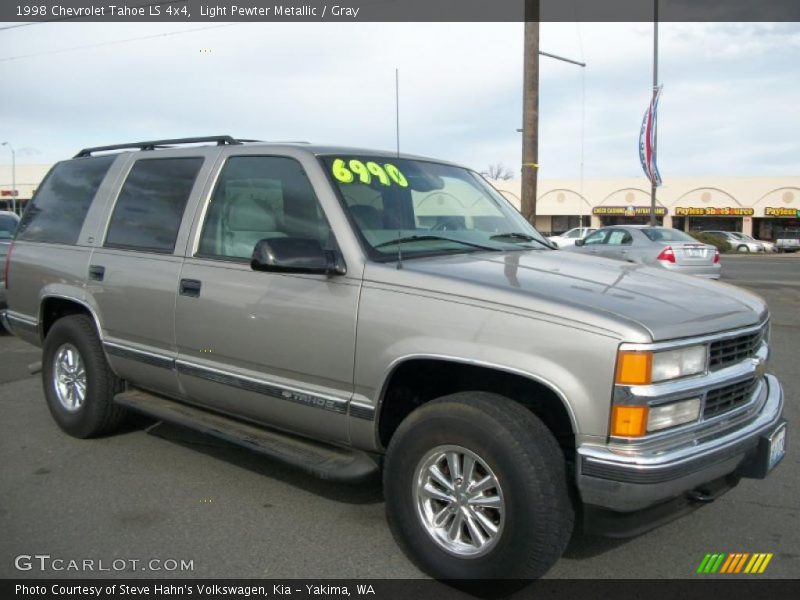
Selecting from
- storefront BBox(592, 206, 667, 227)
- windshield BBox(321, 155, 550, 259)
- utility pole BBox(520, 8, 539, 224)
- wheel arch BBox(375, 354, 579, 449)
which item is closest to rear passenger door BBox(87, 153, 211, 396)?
windshield BBox(321, 155, 550, 259)

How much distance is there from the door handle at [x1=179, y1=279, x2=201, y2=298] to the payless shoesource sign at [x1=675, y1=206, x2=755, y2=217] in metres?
52.8

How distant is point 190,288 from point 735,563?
3167mm

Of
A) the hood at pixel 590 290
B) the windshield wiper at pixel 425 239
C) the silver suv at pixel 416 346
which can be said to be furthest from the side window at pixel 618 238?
the windshield wiper at pixel 425 239

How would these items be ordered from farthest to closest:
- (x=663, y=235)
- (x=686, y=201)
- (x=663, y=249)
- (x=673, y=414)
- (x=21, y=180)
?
(x=21, y=180), (x=686, y=201), (x=663, y=235), (x=663, y=249), (x=673, y=414)

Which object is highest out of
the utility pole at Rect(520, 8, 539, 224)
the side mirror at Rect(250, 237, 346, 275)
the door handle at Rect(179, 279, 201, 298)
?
the utility pole at Rect(520, 8, 539, 224)

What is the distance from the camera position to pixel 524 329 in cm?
290

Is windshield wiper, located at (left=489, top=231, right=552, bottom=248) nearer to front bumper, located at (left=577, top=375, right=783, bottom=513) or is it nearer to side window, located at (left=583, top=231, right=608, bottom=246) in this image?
front bumper, located at (left=577, top=375, right=783, bottom=513)

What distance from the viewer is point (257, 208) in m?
4.09

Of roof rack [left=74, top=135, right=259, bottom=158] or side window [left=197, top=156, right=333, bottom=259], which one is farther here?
roof rack [left=74, top=135, right=259, bottom=158]

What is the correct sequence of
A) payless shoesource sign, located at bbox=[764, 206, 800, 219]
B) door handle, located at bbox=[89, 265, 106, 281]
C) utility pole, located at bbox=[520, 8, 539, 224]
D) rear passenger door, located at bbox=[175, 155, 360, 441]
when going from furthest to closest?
payless shoesource sign, located at bbox=[764, 206, 800, 219] → utility pole, located at bbox=[520, 8, 539, 224] → door handle, located at bbox=[89, 265, 106, 281] → rear passenger door, located at bbox=[175, 155, 360, 441]

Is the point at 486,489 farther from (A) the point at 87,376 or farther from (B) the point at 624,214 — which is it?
(B) the point at 624,214

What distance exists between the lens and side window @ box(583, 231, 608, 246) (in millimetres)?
15867

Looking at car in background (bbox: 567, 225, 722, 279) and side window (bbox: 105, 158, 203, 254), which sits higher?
side window (bbox: 105, 158, 203, 254)

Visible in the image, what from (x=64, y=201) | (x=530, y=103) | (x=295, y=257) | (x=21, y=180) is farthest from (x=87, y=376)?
(x=21, y=180)
